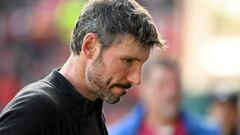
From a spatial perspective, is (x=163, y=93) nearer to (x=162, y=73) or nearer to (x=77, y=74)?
(x=162, y=73)

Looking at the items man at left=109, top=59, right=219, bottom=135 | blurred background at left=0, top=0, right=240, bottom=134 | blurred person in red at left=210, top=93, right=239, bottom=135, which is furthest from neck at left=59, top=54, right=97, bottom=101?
blurred background at left=0, top=0, right=240, bottom=134

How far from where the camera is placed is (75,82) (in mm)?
4891

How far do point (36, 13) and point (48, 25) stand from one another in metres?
0.43

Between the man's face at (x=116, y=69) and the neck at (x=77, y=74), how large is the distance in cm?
3

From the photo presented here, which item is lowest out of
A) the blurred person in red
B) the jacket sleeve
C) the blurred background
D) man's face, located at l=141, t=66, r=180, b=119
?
the blurred background

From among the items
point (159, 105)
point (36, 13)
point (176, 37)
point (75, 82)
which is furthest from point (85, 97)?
point (36, 13)

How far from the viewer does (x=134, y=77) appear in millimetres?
4934

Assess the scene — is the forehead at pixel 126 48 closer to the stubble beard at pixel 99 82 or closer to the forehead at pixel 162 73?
the stubble beard at pixel 99 82

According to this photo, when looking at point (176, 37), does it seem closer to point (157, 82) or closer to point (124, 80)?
point (157, 82)

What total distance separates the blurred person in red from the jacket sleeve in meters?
3.55

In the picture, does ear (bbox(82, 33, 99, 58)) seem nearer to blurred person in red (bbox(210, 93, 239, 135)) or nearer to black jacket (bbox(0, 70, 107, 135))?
black jacket (bbox(0, 70, 107, 135))

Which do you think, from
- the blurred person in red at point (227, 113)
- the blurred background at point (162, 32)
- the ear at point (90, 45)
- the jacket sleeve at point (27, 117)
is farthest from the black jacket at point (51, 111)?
the blurred background at point (162, 32)

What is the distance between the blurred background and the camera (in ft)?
49.2

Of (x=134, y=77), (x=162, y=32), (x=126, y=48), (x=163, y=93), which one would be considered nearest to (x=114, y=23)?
(x=126, y=48)
